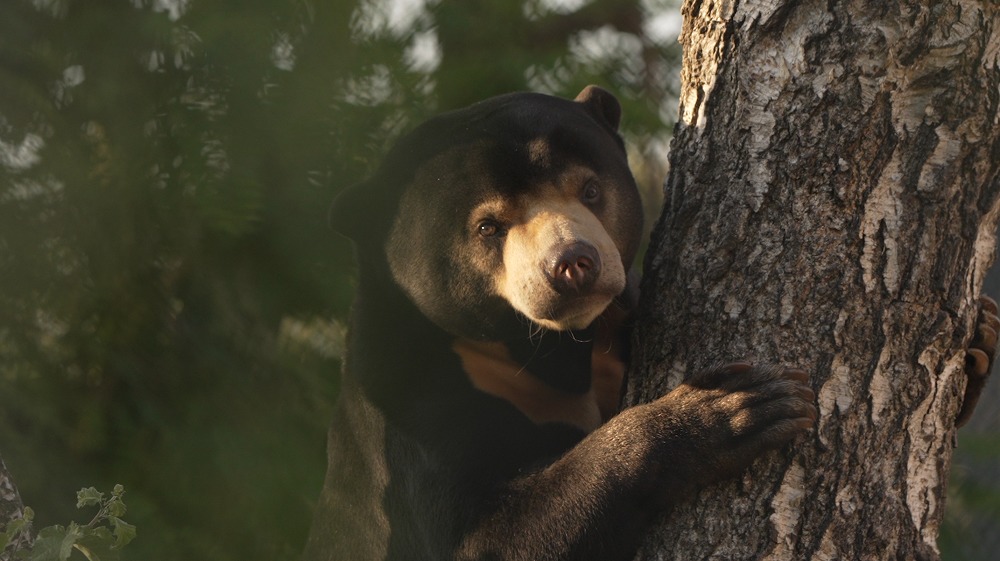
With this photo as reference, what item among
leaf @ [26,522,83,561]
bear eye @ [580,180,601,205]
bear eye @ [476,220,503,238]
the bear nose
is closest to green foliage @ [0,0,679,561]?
bear eye @ [476,220,503,238]

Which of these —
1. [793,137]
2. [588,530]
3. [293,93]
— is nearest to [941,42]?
[793,137]

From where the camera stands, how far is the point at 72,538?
265 centimetres

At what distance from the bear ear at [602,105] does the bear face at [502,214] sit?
63 mm

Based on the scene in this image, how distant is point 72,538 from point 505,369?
5.79ft

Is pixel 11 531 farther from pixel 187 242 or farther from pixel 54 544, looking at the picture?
pixel 187 242

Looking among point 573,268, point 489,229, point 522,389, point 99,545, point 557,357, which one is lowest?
point 99,545

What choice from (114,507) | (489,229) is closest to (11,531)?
(114,507)

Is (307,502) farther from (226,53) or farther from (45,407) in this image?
(226,53)

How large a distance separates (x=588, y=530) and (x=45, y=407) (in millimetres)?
2165

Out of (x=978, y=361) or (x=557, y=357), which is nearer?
(x=978, y=361)

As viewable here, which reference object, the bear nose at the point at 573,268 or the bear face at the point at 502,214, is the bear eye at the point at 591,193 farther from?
the bear nose at the point at 573,268

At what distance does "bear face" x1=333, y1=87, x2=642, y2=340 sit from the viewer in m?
3.56

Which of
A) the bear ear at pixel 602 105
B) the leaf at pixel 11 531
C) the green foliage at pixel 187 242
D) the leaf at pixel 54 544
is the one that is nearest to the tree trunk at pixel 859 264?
the bear ear at pixel 602 105

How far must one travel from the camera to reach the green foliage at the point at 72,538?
260 centimetres
